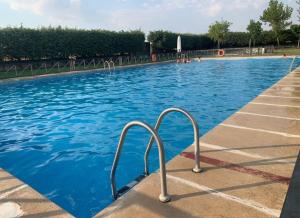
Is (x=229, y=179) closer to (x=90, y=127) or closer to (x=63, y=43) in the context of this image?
(x=90, y=127)

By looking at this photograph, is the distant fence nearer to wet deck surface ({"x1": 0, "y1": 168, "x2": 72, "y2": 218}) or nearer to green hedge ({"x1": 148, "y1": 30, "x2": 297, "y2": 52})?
green hedge ({"x1": 148, "y1": 30, "x2": 297, "y2": 52})

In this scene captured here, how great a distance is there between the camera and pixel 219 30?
160 ft

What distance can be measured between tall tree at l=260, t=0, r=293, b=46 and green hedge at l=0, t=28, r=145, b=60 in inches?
993

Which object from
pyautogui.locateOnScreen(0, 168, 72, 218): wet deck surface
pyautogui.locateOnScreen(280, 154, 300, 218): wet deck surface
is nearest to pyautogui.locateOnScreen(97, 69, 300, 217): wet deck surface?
pyautogui.locateOnScreen(280, 154, 300, 218): wet deck surface

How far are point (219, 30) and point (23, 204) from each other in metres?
49.9

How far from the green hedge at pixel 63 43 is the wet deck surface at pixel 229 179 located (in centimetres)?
2335

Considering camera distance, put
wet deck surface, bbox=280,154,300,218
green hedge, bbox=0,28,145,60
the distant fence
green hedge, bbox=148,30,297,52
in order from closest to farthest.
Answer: wet deck surface, bbox=280,154,300,218 → the distant fence → green hedge, bbox=0,28,145,60 → green hedge, bbox=148,30,297,52

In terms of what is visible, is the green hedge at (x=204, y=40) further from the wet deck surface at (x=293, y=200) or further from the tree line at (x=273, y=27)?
the wet deck surface at (x=293, y=200)

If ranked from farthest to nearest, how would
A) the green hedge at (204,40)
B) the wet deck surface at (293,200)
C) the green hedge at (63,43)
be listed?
the green hedge at (204,40), the green hedge at (63,43), the wet deck surface at (293,200)

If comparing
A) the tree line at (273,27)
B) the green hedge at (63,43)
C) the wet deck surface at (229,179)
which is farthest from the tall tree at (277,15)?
the wet deck surface at (229,179)

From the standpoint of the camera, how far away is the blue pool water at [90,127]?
5.85 metres

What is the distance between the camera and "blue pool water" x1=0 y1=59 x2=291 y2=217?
5848mm

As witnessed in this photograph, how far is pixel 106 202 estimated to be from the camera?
5.04m

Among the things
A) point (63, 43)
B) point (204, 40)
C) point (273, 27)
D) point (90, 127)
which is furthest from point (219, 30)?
point (90, 127)
